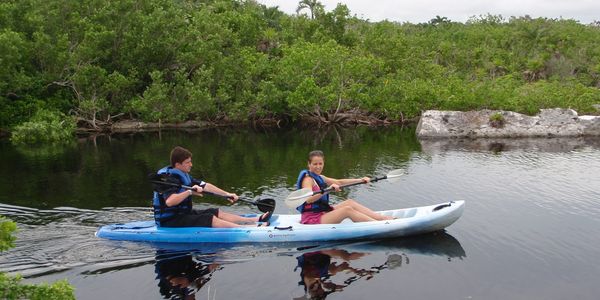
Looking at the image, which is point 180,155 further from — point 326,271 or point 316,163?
point 326,271

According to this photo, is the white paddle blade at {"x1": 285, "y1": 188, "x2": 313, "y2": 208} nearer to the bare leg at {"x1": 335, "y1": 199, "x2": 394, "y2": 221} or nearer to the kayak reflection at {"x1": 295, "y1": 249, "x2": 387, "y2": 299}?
the bare leg at {"x1": 335, "y1": 199, "x2": 394, "y2": 221}

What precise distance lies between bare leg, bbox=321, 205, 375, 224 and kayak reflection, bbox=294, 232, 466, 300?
0.41 metres

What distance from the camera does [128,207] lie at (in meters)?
11.5

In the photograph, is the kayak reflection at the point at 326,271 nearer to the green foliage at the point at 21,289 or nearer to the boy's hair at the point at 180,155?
the boy's hair at the point at 180,155

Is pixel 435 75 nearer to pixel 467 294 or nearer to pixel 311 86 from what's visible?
pixel 311 86

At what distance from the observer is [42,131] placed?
2259cm

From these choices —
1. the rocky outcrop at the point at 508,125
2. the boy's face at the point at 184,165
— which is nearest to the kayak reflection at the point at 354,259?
the boy's face at the point at 184,165

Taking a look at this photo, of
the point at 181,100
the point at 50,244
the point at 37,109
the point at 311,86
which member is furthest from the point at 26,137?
the point at 50,244

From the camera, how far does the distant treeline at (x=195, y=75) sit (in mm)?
24844

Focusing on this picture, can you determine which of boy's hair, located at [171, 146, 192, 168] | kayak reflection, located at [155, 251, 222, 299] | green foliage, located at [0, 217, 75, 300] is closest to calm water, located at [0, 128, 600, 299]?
kayak reflection, located at [155, 251, 222, 299]

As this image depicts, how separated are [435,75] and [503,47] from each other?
19740 mm

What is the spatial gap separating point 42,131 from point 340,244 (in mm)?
17597

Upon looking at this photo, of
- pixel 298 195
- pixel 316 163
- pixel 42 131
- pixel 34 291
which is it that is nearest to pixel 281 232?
pixel 298 195

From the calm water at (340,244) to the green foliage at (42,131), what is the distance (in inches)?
138
